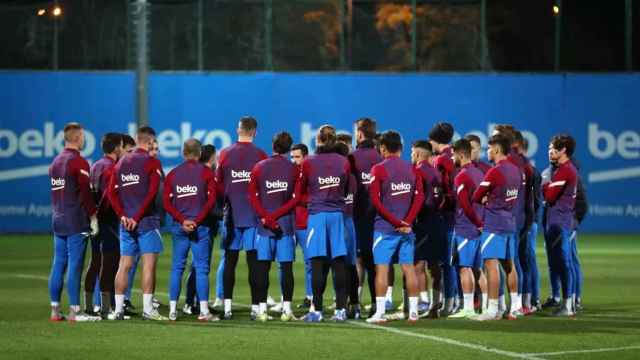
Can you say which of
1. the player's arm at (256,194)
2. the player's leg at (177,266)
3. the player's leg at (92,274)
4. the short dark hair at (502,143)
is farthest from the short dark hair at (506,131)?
the player's leg at (92,274)

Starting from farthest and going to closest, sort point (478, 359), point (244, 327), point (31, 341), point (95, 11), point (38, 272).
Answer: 1. point (95, 11)
2. point (38, 272)
3. point (244, 327)
4. point (31, 341)
5. point (478, 359)

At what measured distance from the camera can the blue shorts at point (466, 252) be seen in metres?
17.0

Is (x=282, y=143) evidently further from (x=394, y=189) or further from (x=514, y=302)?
(x=514, y=302)

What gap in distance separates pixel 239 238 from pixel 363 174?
1.74m

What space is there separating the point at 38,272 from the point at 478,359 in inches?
482

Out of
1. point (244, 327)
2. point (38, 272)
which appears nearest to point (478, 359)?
point (244, 327)

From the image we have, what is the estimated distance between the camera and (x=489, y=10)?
36.0m

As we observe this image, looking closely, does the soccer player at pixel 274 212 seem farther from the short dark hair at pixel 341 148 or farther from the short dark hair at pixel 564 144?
the short dark hair at pixel 564 144

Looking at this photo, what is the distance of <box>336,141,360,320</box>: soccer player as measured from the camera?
17.0 meters

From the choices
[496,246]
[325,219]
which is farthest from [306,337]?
[496,246]

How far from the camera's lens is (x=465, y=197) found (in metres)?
16.9

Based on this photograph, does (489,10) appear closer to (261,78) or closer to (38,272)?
(261,78)

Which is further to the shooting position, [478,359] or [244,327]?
[244,327]

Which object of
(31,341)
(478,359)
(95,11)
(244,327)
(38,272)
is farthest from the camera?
(95,11)
